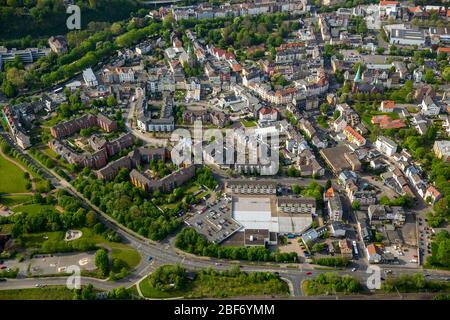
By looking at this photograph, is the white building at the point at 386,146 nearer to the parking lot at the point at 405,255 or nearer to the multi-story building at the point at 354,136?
the multi-story building at the point at 354,136

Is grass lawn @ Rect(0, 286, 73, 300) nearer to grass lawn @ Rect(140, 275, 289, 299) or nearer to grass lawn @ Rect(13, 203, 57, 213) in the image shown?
grass lawn @ Rect(140, 275, 289, 299)

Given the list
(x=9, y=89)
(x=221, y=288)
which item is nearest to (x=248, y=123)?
(x=221, y=288)

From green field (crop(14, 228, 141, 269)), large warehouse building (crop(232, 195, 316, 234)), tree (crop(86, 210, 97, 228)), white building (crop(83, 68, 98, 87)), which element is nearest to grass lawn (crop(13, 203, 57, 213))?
green field (crop(14, 228, 141, 269))

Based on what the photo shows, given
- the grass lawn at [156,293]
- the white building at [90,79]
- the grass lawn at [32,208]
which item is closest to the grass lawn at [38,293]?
the grass lawn at [156,293]

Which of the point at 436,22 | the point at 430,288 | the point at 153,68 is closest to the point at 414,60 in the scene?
the point at 436,22

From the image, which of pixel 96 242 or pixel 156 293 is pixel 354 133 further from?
pixel 96 242

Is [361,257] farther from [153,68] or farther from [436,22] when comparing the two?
[436,22]
